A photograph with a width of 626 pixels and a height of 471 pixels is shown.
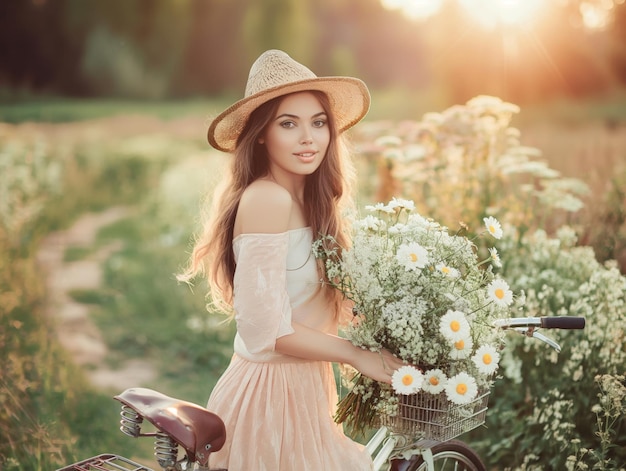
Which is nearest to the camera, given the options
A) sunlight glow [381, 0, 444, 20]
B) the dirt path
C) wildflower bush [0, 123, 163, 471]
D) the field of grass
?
wildflower bush [0, 123, 163, 471]

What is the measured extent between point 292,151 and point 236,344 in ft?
2.32

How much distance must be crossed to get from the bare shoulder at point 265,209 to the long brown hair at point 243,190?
6.5 inches

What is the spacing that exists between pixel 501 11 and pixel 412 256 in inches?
267

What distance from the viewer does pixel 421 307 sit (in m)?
2.22

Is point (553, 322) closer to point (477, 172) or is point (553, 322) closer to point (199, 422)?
point (199, 422)

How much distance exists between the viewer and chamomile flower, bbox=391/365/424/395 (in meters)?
2.16

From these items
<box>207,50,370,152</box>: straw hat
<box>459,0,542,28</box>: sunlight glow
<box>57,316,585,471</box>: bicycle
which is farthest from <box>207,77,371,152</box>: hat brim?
<box>459,0,542,28</box>: sunlight glow

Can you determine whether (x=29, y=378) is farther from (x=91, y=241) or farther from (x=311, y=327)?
(x=91, y=241)

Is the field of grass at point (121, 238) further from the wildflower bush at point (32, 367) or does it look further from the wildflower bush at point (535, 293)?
the wildflower bush at point (535, 293)

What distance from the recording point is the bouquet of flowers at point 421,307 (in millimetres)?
2172

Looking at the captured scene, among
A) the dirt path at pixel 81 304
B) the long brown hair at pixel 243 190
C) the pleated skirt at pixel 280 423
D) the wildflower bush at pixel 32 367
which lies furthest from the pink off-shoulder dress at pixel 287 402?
the dirt path at pixel 81 304

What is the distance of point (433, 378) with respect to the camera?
7.23 feet

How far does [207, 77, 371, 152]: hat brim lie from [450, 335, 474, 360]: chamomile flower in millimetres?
952

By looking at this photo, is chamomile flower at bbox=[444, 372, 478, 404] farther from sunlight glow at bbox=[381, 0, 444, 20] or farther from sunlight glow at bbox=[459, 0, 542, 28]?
sunlight glow at bbox=[381, 0, 444, 20]
